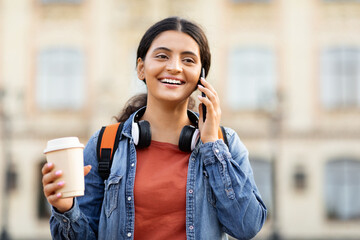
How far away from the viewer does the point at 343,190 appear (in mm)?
17188

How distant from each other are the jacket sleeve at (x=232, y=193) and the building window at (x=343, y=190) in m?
15.8

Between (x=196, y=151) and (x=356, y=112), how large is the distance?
16065 millimetres

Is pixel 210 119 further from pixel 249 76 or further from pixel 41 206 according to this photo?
pixel 41 206

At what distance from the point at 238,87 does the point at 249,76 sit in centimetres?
48

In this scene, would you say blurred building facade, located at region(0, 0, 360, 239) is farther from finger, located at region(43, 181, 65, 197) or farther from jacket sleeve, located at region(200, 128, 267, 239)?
finger, located at region(43, 181, 65, 197)

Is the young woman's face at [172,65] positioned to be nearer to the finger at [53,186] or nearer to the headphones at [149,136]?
→ the headphones at [149,136]

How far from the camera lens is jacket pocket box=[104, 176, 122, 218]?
2115 millimetres

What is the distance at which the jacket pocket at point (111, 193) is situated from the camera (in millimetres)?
2115

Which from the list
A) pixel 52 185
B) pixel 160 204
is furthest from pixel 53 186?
pixel 160 204

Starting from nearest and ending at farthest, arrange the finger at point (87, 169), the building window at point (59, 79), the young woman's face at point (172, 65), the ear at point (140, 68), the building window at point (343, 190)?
1. the finger at point (87, 169)
2. the young woman's face at point (172, 65)
3. the ear at point (140, 68)
4. the building window at point (343, 190)
5. the building window at point (59, 79)

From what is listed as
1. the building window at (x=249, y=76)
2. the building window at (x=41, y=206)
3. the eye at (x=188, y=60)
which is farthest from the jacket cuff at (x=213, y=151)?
the building window at (x=41, y=206)

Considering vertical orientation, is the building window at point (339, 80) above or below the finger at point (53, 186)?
above

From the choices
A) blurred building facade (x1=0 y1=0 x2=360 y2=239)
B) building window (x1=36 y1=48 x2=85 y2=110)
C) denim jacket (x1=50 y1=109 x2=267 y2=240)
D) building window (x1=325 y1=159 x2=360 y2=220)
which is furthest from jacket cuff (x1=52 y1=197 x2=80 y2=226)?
building window (x1=36 y1=48 x2=85 y2=110)

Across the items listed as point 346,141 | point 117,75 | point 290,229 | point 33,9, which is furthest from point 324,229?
point 33,9
